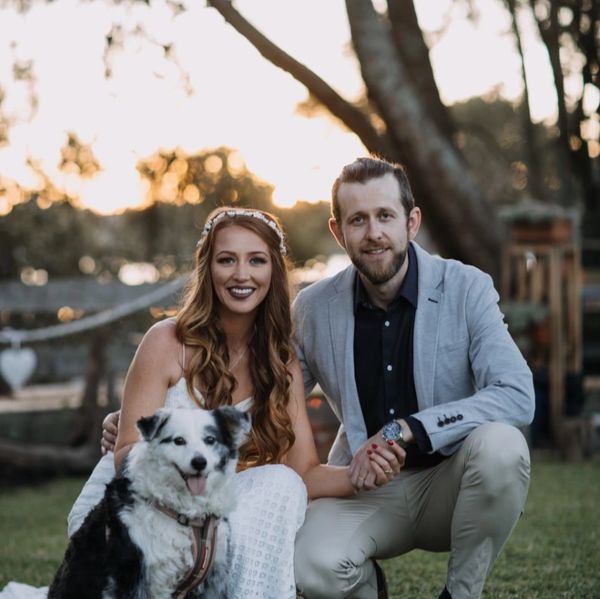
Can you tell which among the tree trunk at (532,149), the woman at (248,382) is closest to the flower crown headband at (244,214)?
the woman at (248,382)

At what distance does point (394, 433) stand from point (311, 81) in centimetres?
506

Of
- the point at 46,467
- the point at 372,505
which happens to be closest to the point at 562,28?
the point at 46,467

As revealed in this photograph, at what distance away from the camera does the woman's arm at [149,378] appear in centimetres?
354

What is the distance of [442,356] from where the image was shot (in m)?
3.77

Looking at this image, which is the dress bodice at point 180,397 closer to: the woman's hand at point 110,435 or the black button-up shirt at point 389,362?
the woman's hand at point 110,435

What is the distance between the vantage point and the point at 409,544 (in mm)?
3926

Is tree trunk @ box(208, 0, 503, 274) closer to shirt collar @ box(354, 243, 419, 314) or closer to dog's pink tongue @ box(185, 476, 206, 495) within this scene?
shirt collar @ box(354, 243, 419, 314)

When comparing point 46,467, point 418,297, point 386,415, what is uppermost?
point 418,297

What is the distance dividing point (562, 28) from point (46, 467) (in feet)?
32.5

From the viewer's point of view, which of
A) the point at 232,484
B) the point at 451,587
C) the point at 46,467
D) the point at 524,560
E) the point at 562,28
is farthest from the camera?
the point at 562,28

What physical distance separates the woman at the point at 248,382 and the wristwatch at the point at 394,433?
0.34 meters

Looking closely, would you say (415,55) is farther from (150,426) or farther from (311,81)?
(150,426)

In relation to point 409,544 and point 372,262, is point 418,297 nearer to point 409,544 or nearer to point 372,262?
point 372,262

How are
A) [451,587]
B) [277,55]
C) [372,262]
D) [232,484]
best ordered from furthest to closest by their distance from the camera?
[277,55] < [372,262] < [451,587] < [232,484]
